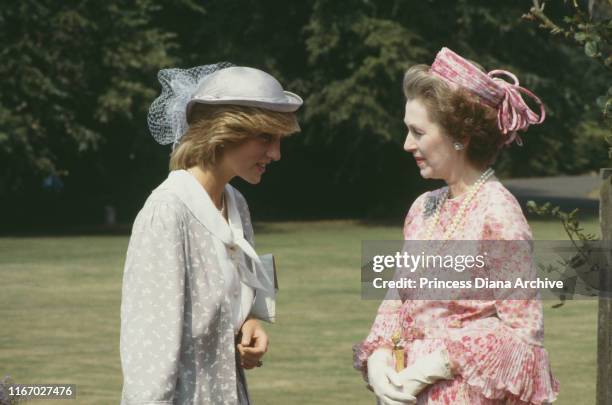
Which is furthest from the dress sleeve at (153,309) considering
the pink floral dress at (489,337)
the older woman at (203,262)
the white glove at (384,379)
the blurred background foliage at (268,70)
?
the blurred background foliage at (268,70)

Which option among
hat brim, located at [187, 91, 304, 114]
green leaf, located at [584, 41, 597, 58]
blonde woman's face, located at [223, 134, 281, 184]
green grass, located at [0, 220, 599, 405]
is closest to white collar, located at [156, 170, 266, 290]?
blonde woman's face, located at [223, 134, 281, 184]

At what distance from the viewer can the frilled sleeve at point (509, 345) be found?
3.86 metres

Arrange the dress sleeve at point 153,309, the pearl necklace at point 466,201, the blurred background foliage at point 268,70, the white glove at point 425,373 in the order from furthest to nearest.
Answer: the blurred background foliage at point 268,70, the pearl necklace at point 466,201, the white glove at point 425,373, the dress sleeve at point 153,309

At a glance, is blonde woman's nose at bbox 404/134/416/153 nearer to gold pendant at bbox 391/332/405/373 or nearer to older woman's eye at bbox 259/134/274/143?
older woman's eye at bbox 259/134/274/143

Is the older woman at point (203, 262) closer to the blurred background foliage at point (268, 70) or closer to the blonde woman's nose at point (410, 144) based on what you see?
the blonde woman's nose at point (410, 144)

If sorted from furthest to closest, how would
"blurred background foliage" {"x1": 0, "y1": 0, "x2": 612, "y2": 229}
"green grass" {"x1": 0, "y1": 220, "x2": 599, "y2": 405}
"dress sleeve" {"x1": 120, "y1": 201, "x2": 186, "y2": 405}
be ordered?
"blurred background foliage" {"x1": 0, "y1": 0, "x2": 612, "y2": 229}
"green grass" {"x1": 0, "y1": 220, "x2": 599, "y2": 405}
"dress sleeve" {"x1": 120, "y1": 201, "x2": 186, "y2": 405}

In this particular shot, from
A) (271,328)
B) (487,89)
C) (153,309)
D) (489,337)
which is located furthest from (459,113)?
(271,328)

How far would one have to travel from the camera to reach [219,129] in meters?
3.86

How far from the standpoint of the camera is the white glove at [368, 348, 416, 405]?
395 centimetres

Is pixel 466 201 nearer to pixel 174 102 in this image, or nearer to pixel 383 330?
pixel 383 330

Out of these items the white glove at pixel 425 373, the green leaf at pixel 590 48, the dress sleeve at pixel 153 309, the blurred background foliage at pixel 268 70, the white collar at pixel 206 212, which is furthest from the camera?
the blurred background foliage at pixel 268 70

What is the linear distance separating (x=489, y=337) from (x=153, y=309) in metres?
1.00

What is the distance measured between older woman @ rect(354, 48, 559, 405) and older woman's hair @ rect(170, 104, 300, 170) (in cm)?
43

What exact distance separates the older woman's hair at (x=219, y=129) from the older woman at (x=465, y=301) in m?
0.43
